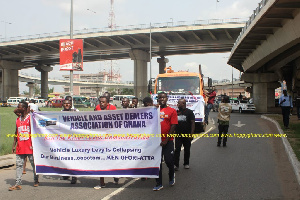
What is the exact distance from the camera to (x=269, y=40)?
22.5 meters

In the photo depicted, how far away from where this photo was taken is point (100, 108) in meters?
7.19

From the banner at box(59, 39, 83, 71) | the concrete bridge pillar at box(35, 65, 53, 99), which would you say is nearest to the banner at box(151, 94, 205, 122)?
the banner at box(59, 39, 83, 71)

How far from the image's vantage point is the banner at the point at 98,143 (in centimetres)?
643

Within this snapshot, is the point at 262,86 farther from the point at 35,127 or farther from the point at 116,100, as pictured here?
the point at 35,127

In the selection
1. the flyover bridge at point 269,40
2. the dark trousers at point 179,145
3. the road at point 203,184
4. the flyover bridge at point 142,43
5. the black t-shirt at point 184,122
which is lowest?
the road at point 203,184

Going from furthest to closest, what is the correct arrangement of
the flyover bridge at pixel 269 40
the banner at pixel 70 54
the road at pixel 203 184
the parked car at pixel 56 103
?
the parked car at pixel 56 103 → the banner at pixel 70 54 → the flyover bridge at pixel 269 40 → the road at pixel 203 184

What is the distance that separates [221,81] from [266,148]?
103m

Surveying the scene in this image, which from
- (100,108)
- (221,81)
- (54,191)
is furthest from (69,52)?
(221,81)

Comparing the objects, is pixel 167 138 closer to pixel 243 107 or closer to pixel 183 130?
pixel 183 130

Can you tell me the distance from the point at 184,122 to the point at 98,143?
2.34m

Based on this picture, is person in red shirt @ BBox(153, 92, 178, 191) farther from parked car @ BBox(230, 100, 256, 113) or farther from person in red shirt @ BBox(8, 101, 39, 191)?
parked car @ BBox(230, 100, 256, 113)

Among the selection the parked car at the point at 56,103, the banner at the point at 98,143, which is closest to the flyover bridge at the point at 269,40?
the banner at the point at 98,143

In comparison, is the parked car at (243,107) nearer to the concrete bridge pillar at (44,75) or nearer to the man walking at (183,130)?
the man walking at (183,130)

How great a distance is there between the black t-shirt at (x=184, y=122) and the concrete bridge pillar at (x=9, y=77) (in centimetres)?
6373
